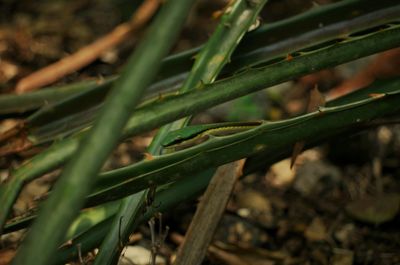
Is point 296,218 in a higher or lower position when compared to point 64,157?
lower

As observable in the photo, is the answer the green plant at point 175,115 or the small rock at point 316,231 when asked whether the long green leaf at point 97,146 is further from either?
the small rock at point 316,231

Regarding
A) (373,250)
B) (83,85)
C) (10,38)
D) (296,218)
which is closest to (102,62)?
(10,38)

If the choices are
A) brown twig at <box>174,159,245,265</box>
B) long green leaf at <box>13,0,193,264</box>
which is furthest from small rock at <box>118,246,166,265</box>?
long green leaf at <box>13,0,193,264</box>

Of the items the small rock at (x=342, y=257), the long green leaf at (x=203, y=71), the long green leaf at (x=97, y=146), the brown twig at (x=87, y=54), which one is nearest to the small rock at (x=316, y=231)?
the small rock at (x=342, y=257)

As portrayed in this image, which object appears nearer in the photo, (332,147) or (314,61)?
(314,61)

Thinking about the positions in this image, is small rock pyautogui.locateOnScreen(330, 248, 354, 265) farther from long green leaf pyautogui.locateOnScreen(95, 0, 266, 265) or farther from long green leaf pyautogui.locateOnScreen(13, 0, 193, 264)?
long green leaf pyautogui.locateOnScreen(13, 0, 193, 264)

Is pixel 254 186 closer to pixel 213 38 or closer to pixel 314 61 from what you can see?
pixel 213 38
